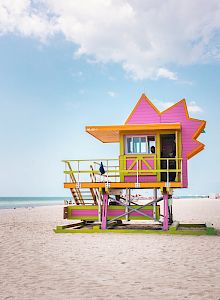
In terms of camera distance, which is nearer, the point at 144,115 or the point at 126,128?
the point at 126,128

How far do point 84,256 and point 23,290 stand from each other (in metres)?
4.05

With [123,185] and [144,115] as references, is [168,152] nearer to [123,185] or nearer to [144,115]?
[144,115]

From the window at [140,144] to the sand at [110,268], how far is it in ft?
14.5

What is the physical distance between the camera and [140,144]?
18.5m

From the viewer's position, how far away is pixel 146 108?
18.8 metres

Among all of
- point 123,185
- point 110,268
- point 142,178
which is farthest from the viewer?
point 142,178

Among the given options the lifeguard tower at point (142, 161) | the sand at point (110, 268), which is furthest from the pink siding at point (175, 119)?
the sand at point (110, 268)

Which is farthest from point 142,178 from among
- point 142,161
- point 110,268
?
point 110,268

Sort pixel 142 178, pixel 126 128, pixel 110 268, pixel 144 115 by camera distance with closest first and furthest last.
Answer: pixel 110 268 → pixel 126 128 → pixel 142 178 → pixel 144 115

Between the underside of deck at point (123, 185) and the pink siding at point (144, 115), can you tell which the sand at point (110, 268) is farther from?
the pink siding at point (144, 115)

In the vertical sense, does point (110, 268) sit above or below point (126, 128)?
below

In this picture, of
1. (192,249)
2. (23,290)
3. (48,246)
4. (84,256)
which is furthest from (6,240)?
(23,290)

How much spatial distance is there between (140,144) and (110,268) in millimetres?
9274

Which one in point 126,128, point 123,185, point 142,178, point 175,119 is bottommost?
point 123,185
